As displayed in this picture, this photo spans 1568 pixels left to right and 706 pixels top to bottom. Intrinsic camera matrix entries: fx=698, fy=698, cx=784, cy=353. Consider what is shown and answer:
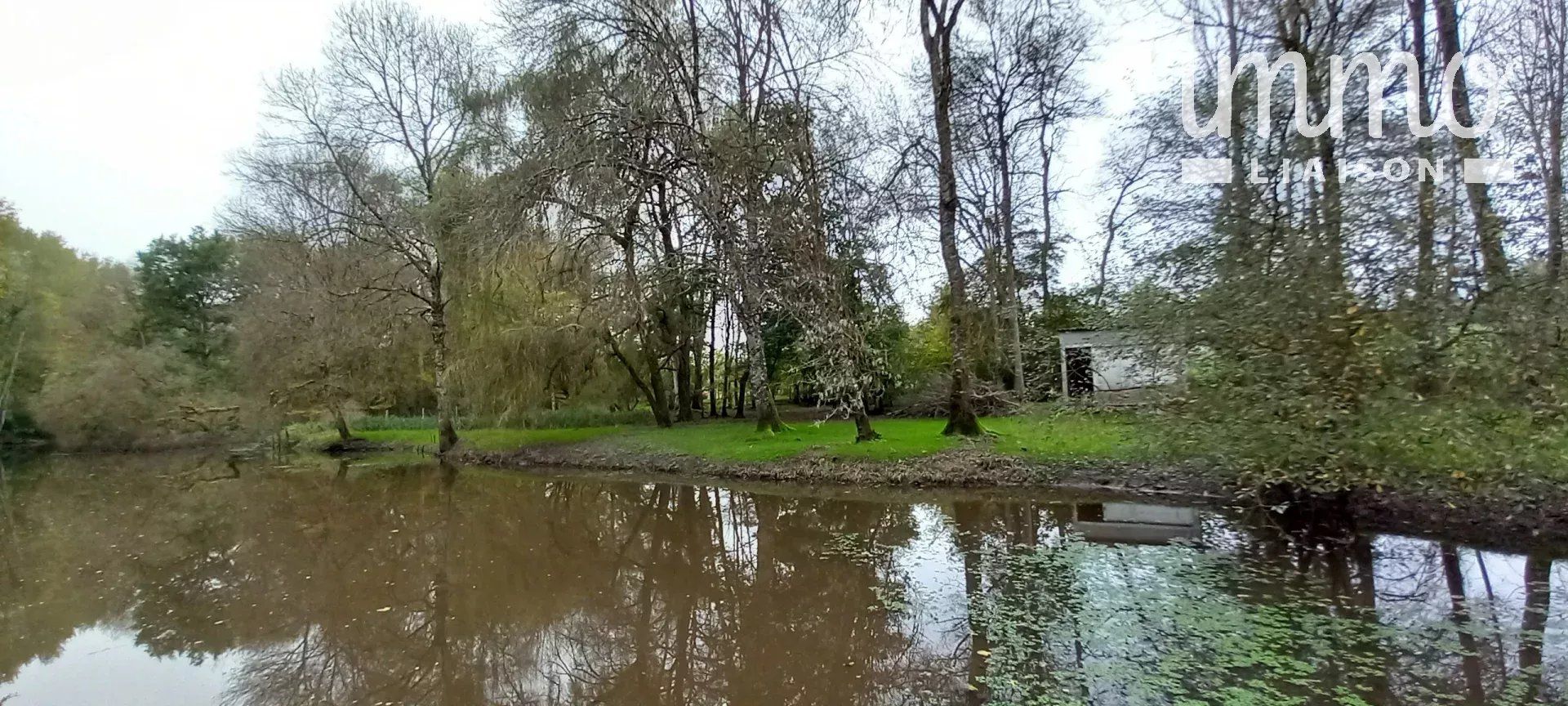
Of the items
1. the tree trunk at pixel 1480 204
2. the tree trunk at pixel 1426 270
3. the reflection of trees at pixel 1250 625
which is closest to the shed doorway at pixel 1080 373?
the reflection of trees at pixel 1250 625

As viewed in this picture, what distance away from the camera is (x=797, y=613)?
5773 mm

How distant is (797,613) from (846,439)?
9.01 meters

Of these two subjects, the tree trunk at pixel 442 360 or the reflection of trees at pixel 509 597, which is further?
the tree trunk at pixel 442 360

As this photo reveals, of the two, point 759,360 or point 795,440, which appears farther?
point 759,360

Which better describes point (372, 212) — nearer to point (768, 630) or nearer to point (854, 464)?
point (854, 464)

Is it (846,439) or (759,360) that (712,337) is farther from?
(846,439)

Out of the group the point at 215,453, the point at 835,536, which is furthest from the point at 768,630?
the point at 215,453

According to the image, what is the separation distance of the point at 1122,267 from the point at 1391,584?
404cm

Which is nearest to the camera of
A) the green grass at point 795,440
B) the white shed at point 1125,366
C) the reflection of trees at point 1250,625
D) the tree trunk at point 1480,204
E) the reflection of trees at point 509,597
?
the reflection of trees at point 1250,625

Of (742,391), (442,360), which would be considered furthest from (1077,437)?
(442,360)

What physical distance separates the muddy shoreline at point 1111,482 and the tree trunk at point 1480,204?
2214mm

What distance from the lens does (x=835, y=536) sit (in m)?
8.44

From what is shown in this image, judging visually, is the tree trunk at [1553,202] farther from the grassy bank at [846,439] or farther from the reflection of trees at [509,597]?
the reflection of trees at [509,597]

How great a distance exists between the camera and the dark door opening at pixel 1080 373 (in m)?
9.84
